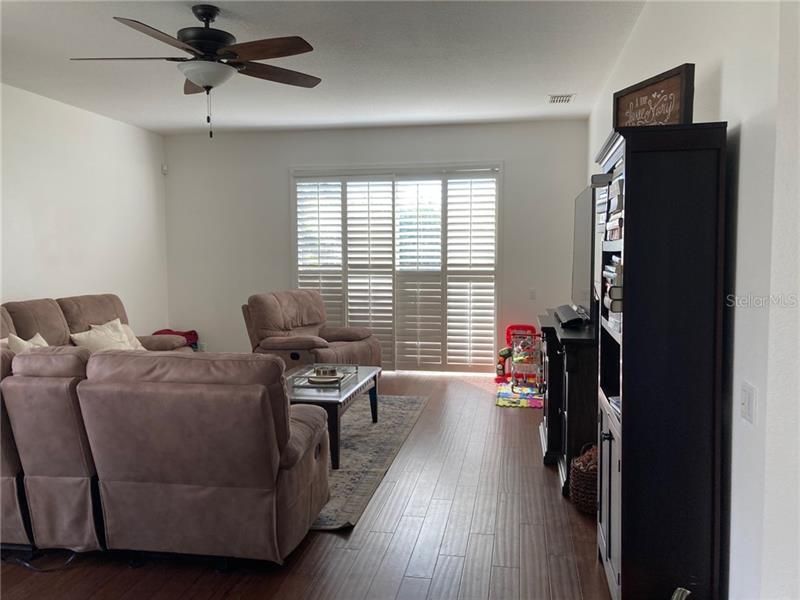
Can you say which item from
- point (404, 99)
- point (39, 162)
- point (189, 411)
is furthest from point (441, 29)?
point (39, 162)

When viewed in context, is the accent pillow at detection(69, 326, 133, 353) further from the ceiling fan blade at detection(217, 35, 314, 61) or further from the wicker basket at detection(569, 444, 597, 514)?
the wicker basket at detection(569, 444, 597, 514)

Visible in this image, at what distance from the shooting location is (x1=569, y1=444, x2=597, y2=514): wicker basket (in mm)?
3051

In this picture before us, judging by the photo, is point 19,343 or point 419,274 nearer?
point 19,343

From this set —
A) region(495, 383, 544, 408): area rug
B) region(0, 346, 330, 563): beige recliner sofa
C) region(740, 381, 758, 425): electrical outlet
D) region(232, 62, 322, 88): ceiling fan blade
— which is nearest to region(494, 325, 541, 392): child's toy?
region(495, 383, 544, 408): area rug

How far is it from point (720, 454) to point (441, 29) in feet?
9.32

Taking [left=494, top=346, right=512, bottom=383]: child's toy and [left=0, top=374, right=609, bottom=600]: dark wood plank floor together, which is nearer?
[left=0, top=374, right=609, bottom=600]: dark wood plank floor

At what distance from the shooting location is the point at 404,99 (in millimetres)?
5297

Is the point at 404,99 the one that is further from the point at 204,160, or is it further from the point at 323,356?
the point at 204,160

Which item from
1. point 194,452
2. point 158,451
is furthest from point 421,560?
point 158,451

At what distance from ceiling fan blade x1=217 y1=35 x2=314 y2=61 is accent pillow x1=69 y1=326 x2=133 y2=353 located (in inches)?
108

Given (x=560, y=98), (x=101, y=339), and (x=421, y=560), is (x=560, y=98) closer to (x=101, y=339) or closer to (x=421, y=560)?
(x=421, y=560)

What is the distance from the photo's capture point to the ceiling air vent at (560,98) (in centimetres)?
520

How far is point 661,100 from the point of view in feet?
7.95

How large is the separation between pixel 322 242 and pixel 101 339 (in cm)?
273
